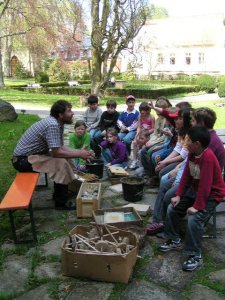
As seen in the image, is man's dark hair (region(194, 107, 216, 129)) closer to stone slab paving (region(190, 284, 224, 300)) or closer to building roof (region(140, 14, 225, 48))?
stone slab paving (region(190, 284, 224, 300))

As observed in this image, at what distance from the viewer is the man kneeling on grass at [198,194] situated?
3553mm

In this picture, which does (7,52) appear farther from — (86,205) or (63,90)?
(86,205)

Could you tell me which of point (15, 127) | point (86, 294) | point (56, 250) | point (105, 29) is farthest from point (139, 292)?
point (105, 29)

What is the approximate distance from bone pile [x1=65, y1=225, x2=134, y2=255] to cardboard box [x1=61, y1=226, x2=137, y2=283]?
52 mm

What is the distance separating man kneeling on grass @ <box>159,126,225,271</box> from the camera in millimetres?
3553

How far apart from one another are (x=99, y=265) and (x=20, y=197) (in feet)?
4.18

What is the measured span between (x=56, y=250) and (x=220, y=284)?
1661 millimetres

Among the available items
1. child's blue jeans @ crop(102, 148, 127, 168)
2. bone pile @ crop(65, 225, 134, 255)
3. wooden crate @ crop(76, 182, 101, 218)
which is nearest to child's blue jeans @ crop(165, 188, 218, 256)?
bone pile @ crop(65, 225, 134, 255)

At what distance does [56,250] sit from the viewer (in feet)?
12.9

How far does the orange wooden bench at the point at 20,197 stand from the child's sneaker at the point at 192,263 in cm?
164

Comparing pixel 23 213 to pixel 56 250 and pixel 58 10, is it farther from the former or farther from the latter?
pixel 58 10

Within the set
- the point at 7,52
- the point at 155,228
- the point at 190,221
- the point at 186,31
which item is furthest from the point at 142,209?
the point at 186,31

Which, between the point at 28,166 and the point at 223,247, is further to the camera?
the point at 28,166

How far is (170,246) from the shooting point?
153 inches
